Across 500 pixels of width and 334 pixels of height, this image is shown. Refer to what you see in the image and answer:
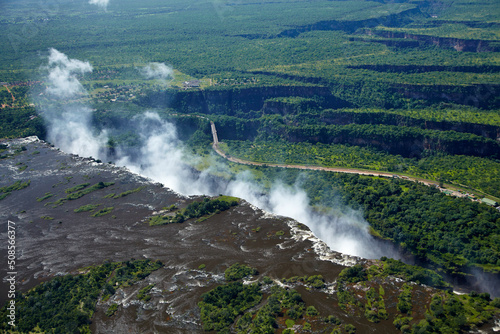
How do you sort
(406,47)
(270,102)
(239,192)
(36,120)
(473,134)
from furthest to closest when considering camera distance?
(406,47) → (270,102) → (36,120) → (473,134) → (239,192)

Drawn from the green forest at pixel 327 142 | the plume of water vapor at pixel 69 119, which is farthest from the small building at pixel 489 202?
the plume of water vapor at pixel 69 119

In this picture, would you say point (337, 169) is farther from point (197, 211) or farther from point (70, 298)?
point (70, 298)

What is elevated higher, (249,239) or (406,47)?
(406,47)

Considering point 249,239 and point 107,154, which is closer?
point 249,239

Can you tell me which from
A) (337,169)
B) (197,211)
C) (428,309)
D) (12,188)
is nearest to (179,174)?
(197,211)

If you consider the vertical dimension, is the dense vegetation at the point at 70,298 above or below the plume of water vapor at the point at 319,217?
above

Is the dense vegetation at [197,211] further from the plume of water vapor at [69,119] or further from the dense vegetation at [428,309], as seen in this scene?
the plume of water vapor at [69,119]

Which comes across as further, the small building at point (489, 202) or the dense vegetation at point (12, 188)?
the dense vegetation at point (12, 188)

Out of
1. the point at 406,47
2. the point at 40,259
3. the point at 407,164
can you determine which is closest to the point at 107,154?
the point at 40,259

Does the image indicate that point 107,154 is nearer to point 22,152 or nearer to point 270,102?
point 22,152

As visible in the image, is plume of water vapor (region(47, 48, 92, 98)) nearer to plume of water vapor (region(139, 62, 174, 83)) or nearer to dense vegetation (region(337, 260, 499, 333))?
plume of water vapor (region(139, 62, 174, 83))
